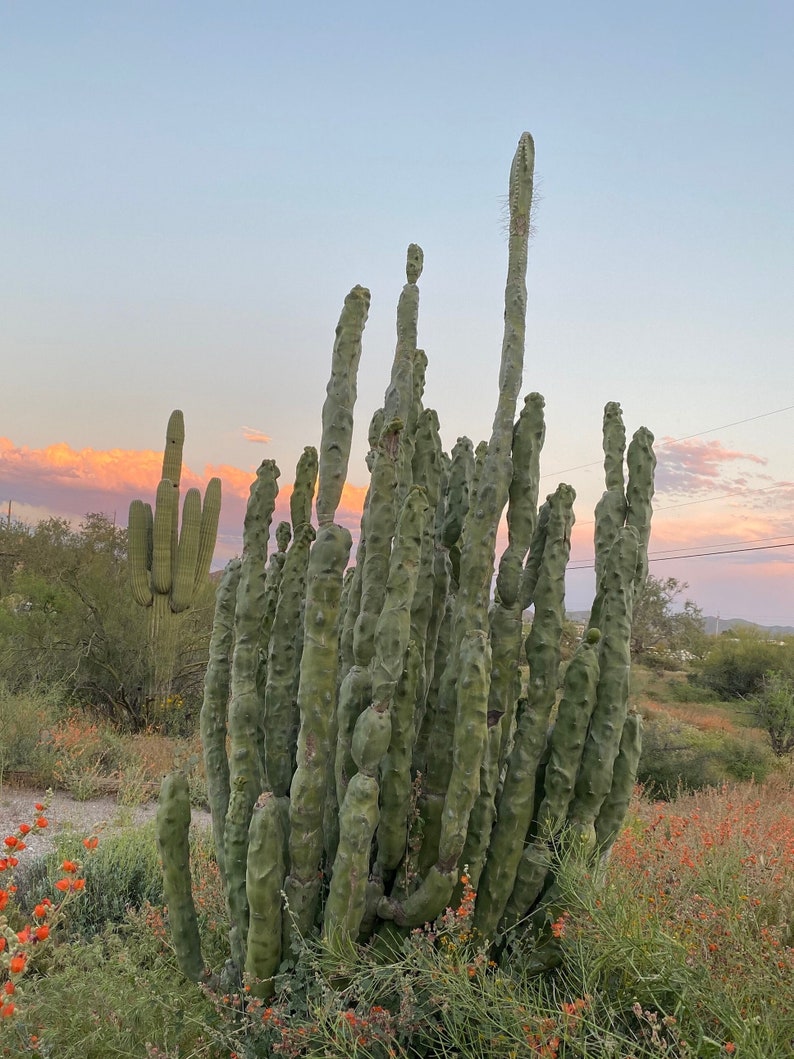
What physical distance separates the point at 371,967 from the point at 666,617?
3500cm

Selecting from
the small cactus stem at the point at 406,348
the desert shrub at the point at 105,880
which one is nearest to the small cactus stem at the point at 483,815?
the small cactus stem at the point at 406,348

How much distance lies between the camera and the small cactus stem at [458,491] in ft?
12.7

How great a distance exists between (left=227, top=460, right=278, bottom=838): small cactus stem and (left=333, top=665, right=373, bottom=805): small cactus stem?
387mm

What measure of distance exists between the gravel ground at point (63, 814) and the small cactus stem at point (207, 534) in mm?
5429

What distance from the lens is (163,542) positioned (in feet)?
44.2

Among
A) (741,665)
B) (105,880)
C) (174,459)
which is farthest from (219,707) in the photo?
(741,665)

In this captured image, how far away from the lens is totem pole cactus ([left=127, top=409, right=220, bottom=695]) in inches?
517

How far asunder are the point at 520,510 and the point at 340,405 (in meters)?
0.88

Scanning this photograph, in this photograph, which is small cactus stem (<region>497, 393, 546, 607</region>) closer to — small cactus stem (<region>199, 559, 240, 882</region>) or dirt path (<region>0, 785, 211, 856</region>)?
small cactus stem (<region>199, 559, 240, 882</region>)

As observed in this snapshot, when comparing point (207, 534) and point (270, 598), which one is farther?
point (207, 534)

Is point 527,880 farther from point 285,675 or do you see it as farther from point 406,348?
point 406,348

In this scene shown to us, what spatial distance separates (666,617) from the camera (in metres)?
35.8

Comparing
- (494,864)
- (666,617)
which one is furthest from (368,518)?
(666,617)

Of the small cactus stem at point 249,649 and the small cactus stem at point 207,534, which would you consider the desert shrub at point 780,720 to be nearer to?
the small cactus stem at point 207,534
